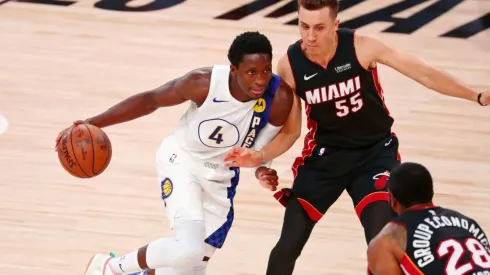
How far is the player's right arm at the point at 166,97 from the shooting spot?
16.9 ft

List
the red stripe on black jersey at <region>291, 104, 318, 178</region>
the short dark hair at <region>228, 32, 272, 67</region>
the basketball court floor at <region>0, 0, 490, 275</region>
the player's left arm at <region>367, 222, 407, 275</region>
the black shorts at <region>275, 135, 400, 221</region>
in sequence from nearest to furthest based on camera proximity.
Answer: the player's left arm at <region>367, 222, 407, 275</region> → the short dark hair at <region>228, 32, 272, 67</region> → the black shorts at <region>275, 135, 400, 221</region> → the red stripe on black jersey at <region>291, 104, 318, 178</region> → the basketball court floor at <region>0, 0, 490, 275</region>

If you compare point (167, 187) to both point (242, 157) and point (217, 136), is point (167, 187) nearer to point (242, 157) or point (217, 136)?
point (217, 136)

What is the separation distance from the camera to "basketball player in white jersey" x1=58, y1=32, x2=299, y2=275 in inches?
200

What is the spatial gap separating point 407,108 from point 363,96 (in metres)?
3.24

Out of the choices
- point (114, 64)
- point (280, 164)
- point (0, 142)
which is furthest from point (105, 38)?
point (280, 164)

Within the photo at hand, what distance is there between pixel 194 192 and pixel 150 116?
119 inches

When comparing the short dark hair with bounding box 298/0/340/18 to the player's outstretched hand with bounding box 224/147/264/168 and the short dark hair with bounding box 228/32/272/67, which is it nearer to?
the short dark hair with bounding box 228/32/272/67

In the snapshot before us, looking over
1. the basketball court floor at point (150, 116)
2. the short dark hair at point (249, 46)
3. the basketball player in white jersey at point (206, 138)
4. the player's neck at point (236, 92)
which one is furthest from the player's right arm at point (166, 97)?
the basketball court floor at point (150, 116)

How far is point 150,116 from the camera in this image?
821 cm

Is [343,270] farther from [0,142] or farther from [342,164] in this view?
[0,142]

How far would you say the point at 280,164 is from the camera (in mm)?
7492

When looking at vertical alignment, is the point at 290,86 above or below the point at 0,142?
above

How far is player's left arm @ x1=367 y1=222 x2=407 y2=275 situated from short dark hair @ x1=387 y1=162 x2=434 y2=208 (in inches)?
4.9

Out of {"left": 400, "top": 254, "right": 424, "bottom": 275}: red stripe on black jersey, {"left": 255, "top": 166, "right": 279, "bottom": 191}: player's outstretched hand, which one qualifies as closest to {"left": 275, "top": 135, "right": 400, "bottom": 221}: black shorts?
{"left": 255, "top": 166, "right": 279, "bottom": 191}: player's outstretched hand
